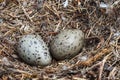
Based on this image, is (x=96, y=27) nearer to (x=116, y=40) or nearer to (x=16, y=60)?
(x=116, y=40)

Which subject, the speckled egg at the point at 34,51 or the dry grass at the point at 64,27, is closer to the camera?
the dry grass at the point at 64,27

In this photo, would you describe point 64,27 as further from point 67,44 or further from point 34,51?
point 34,51

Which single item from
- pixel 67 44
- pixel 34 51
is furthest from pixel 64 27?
pixel 34 51

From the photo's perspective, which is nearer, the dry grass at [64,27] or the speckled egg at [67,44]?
the dry grass at [64,27]

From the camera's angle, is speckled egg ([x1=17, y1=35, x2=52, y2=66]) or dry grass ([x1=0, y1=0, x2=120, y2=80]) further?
speckled egg ([x1=17, y1=35, x2=52, y2=66])
